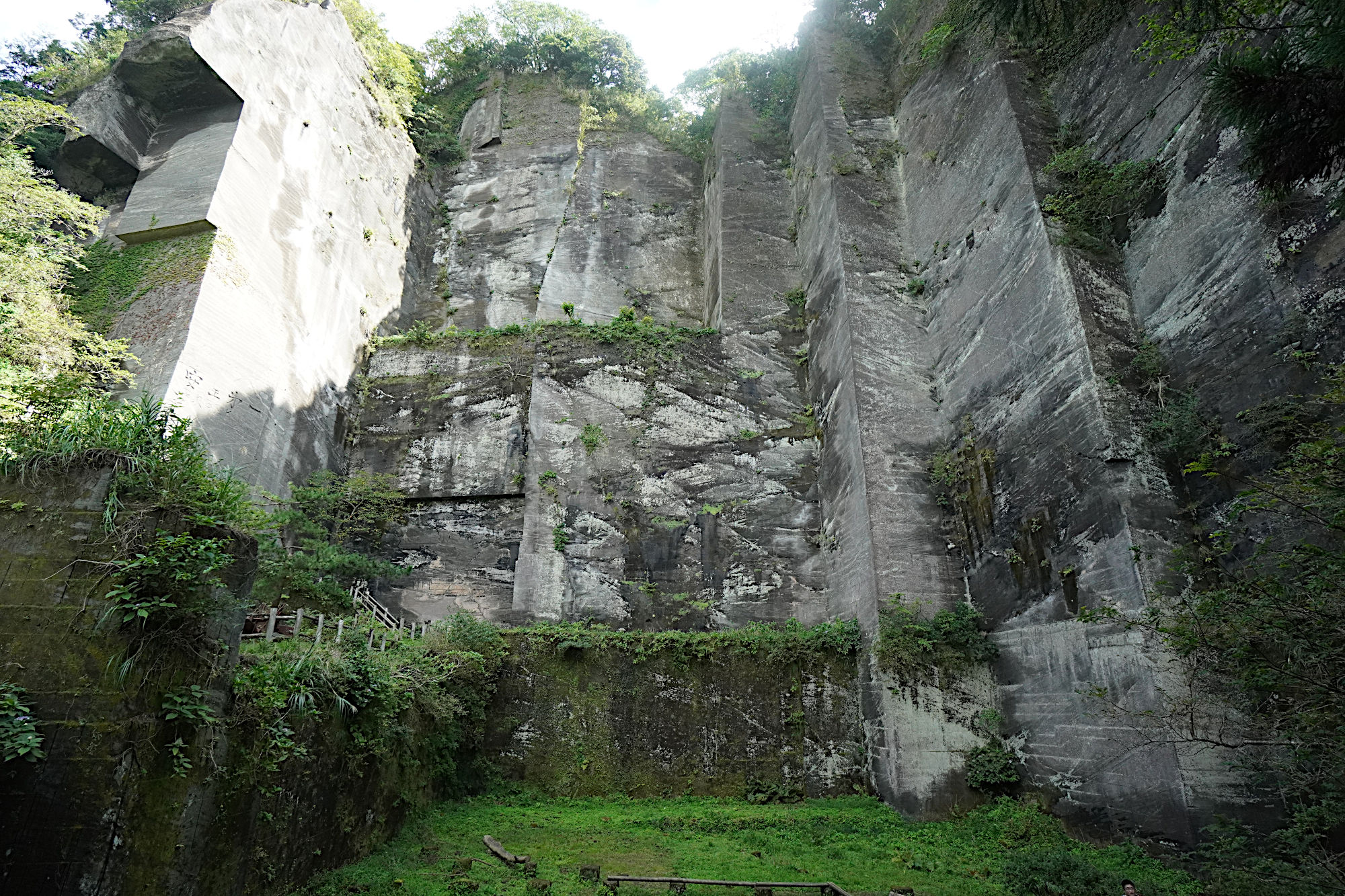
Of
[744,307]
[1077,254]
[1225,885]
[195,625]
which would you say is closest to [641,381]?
[744,307]

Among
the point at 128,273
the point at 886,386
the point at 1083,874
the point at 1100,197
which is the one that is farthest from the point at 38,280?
the point at 1100,197

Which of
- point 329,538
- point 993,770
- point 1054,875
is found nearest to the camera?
point 1054,875

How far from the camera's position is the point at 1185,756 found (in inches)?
297

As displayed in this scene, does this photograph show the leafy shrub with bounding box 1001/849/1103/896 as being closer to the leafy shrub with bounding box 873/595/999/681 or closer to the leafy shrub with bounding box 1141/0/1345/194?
the leafy shrub with bounding box 873/595/999/681

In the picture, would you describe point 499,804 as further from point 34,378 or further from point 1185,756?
point 1185,756

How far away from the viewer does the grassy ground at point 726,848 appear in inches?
278

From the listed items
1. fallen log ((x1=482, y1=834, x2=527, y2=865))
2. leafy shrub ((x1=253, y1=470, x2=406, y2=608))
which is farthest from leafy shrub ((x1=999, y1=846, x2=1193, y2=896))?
leafy shrub ((x1=253, y1=470, x2=406, y2=608))

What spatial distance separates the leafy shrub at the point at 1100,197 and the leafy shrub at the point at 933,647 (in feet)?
19.1

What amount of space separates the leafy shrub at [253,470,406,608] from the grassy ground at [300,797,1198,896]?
4.40m

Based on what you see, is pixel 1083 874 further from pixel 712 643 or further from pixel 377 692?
pixel 377 692

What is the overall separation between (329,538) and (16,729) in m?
9.71

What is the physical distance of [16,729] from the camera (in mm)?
4664

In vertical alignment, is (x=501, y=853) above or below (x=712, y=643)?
below

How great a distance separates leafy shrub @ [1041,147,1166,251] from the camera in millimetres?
10344
